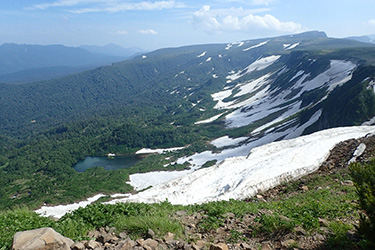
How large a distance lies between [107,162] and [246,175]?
90.6m

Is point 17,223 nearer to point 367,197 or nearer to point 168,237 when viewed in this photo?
point 168,237

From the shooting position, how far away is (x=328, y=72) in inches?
3469

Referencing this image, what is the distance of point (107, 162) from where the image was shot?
331ft

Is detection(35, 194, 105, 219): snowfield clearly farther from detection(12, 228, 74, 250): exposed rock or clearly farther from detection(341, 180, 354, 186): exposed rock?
detection(341, 180, 354, 186): exposed rock

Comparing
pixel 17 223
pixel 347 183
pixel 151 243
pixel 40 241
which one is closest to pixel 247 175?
pixel 347 183

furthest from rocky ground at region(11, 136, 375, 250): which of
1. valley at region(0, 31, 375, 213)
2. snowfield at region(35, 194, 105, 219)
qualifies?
snowfield at region(35, 194, 105, 219)

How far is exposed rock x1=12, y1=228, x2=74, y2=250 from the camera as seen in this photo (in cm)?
565

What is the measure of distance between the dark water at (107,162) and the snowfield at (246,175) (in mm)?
75246

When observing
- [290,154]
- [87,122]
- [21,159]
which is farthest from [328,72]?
[87,122]

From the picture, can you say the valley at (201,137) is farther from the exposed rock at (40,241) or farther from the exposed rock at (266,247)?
the exposed rock at (40,241)

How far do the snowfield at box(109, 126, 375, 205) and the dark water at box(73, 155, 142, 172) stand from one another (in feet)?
247

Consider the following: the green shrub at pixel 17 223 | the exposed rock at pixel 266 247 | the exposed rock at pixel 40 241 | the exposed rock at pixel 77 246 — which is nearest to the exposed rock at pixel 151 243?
the exposed rock at pixel 77 246

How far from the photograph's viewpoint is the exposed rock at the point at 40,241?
5.65 meters

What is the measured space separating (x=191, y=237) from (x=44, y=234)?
139 inches
